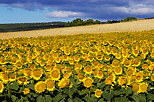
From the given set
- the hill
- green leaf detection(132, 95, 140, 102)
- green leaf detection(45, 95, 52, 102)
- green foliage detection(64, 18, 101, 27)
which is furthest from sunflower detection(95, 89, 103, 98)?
green foliage detection(64, 18, 101, 27)

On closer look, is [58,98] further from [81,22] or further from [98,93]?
[81,22]

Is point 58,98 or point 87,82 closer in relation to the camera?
point 58,98

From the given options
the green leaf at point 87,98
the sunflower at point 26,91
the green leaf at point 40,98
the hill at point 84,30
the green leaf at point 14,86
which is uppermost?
the green leaf at point 14,86

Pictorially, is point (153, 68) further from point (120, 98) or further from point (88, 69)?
point (120, 98)

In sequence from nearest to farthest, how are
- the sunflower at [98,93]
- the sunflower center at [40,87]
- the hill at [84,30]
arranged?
the sunflower center at [40,87], the sunflower at [98,93], the hill at [84,30]

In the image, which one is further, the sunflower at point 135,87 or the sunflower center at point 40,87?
the sunflower at point 135,87

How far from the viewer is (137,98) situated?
3.85 meters

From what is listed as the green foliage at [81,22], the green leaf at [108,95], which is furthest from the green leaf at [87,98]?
the green foliage at [81,22]

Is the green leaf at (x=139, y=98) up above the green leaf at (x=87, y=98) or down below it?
below

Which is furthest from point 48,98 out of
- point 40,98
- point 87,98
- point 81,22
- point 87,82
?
point 81,22

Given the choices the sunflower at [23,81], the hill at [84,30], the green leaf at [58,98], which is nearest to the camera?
the green leaf at [58,98]

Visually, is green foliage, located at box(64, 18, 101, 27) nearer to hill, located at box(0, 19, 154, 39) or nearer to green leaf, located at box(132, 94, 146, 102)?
hill, located at box(0, 19, 154, 39)

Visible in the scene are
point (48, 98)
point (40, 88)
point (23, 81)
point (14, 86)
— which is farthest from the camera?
point (23, 81)

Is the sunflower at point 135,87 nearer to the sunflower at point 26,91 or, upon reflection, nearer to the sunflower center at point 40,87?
the sunflower center at point 40,87
